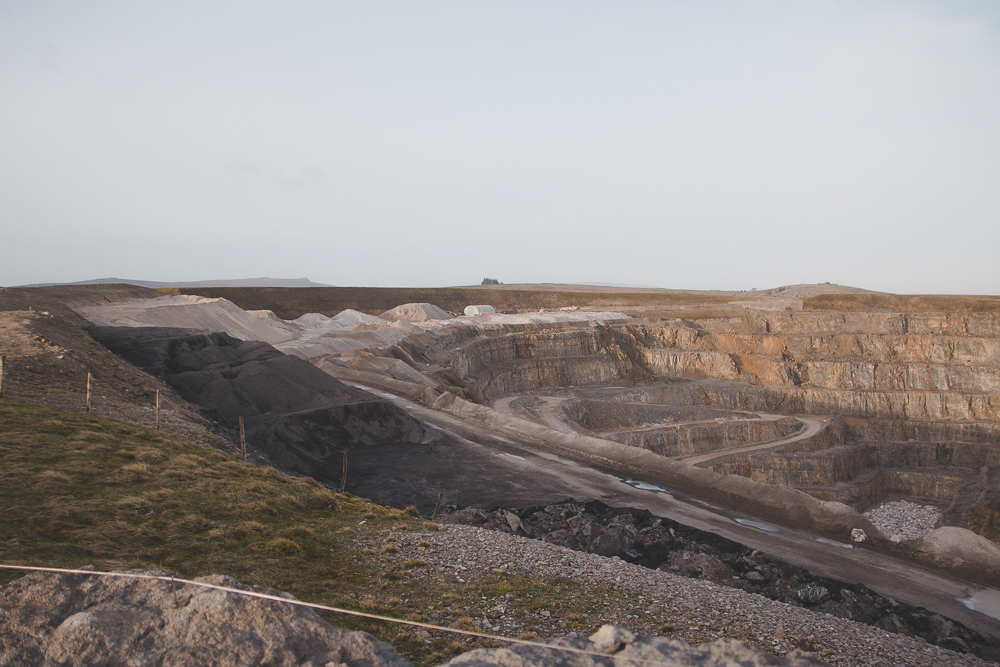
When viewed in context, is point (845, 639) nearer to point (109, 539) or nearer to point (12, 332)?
point (109, 539)

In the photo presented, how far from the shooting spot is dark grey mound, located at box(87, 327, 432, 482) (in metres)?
20.2

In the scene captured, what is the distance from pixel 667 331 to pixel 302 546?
6621 centimetres

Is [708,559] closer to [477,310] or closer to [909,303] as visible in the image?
[477,310]

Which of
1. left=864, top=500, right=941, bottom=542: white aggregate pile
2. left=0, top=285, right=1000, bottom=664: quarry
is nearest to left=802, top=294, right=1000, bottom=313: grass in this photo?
left=0, top=285, right=1000, bottom=664: quarry

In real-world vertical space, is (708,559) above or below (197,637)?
below

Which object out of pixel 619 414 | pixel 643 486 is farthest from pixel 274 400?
pixel 619 414

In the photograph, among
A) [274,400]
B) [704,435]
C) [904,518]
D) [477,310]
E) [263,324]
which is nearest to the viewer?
[274,400]

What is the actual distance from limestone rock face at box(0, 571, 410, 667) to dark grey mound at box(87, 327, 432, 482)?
1190cm

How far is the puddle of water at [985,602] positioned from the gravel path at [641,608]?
119 inches

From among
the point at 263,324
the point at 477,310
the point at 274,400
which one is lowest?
the point at 274,400

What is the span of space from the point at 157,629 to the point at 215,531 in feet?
11.2

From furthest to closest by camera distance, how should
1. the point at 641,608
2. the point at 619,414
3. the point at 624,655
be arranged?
the point at 619,414, the point at 641,608, the point at 624,655

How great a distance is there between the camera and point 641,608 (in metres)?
8.98

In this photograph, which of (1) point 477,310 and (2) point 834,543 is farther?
(1) point 477,310
